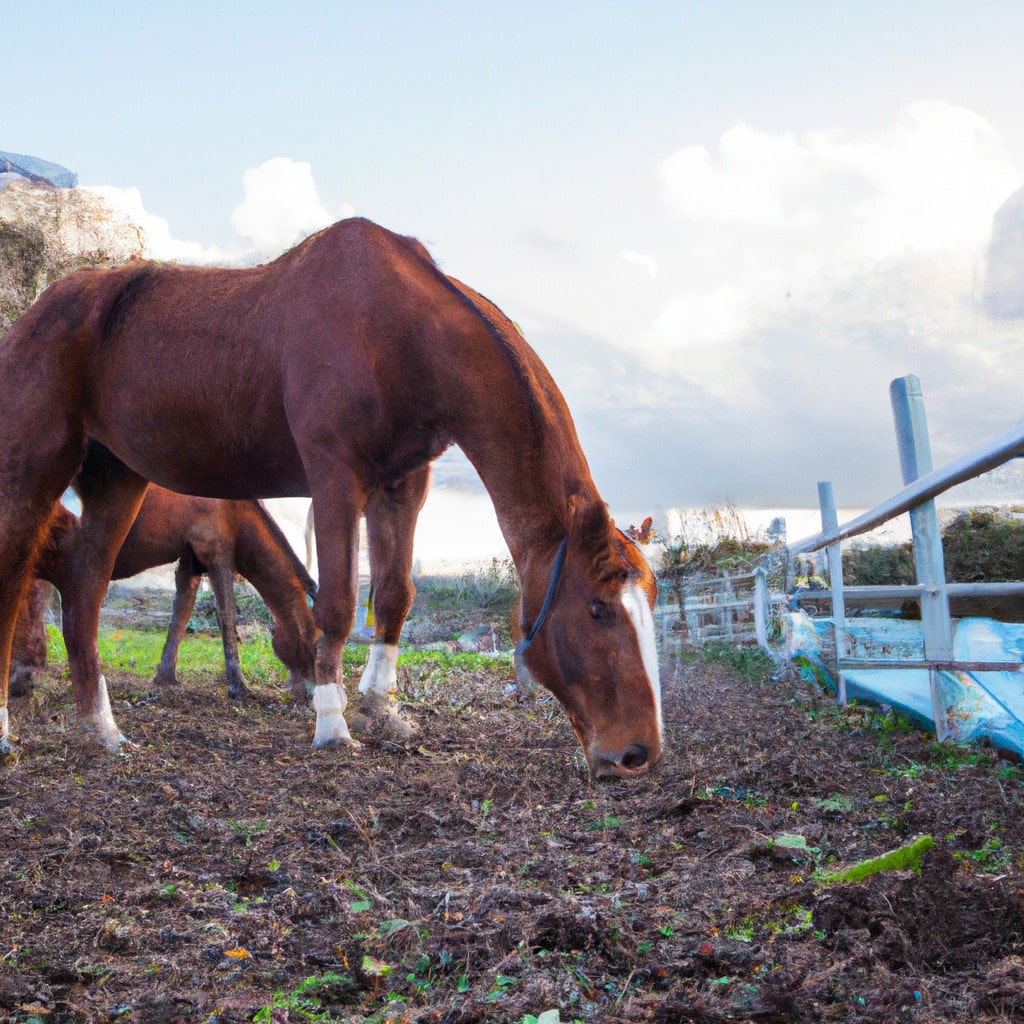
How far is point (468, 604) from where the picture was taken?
21.3 meters

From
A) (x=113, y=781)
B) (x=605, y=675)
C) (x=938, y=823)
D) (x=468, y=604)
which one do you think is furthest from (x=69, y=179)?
(x=938, y=823)

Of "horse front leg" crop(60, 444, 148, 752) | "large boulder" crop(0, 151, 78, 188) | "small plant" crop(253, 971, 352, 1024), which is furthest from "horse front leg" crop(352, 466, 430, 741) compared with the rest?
"large boulder" crop(0, 151, 78, 188)

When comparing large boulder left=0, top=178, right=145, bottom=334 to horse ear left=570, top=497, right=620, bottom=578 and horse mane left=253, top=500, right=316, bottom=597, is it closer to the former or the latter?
horse mane left=253, top=500, right=316, bottom=597

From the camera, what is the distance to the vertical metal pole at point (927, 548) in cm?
424

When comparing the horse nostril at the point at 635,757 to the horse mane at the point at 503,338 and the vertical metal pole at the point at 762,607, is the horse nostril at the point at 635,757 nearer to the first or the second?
the horse mane at the point at 503,338

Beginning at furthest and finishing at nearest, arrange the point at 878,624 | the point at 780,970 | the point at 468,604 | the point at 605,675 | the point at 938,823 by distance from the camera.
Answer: the point at 468,604 → the point at 878,624 → the point at 605,675 → the point at 938,823 → the point at 780,970

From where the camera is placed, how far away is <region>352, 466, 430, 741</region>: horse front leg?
503cm

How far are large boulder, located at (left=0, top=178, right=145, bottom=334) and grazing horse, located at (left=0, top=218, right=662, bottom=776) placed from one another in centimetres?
747

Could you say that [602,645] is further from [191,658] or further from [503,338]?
[191,658]

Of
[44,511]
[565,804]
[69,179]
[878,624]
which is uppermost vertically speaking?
[69,179]

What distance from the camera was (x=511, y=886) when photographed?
2314 mm

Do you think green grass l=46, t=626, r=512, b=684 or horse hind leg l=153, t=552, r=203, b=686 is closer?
horse hind leg l=153, t=552, r=203, b=686

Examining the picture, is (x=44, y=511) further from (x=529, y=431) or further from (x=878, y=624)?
(x=878, y=624)

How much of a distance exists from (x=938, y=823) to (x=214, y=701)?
5.67 meters
